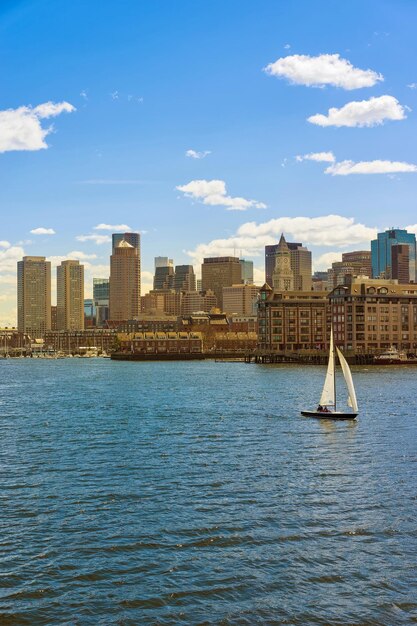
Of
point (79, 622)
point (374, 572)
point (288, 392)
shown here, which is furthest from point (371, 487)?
point (288, 392)

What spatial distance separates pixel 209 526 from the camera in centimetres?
3469

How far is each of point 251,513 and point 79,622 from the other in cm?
1355

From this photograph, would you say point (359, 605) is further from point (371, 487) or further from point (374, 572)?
point (371, 487)

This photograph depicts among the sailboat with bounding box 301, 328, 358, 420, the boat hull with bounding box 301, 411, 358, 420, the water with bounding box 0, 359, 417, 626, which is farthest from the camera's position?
the sailboat with bounding box 301, 328, 358, 420

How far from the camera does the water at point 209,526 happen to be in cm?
2623

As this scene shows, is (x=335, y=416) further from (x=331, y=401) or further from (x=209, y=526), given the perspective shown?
(x=209, y=526)

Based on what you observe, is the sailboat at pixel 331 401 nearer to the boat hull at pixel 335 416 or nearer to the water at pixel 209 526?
the boat hull at pixel 335 416

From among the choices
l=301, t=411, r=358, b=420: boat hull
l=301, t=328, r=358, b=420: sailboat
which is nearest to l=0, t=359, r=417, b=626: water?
l=301, t=411, r=358, b=420: boat hull

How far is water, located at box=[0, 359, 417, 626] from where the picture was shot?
1033 inches

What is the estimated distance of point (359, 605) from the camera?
85.8ft

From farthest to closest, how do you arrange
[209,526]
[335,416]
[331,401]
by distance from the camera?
[331,401] → [335,416] → [209,526]

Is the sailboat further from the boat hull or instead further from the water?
the water

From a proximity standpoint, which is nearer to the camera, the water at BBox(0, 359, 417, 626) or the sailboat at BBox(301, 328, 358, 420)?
the water at BBox(0, 359, 417, 626)

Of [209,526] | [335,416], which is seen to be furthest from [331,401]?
[209,526]
